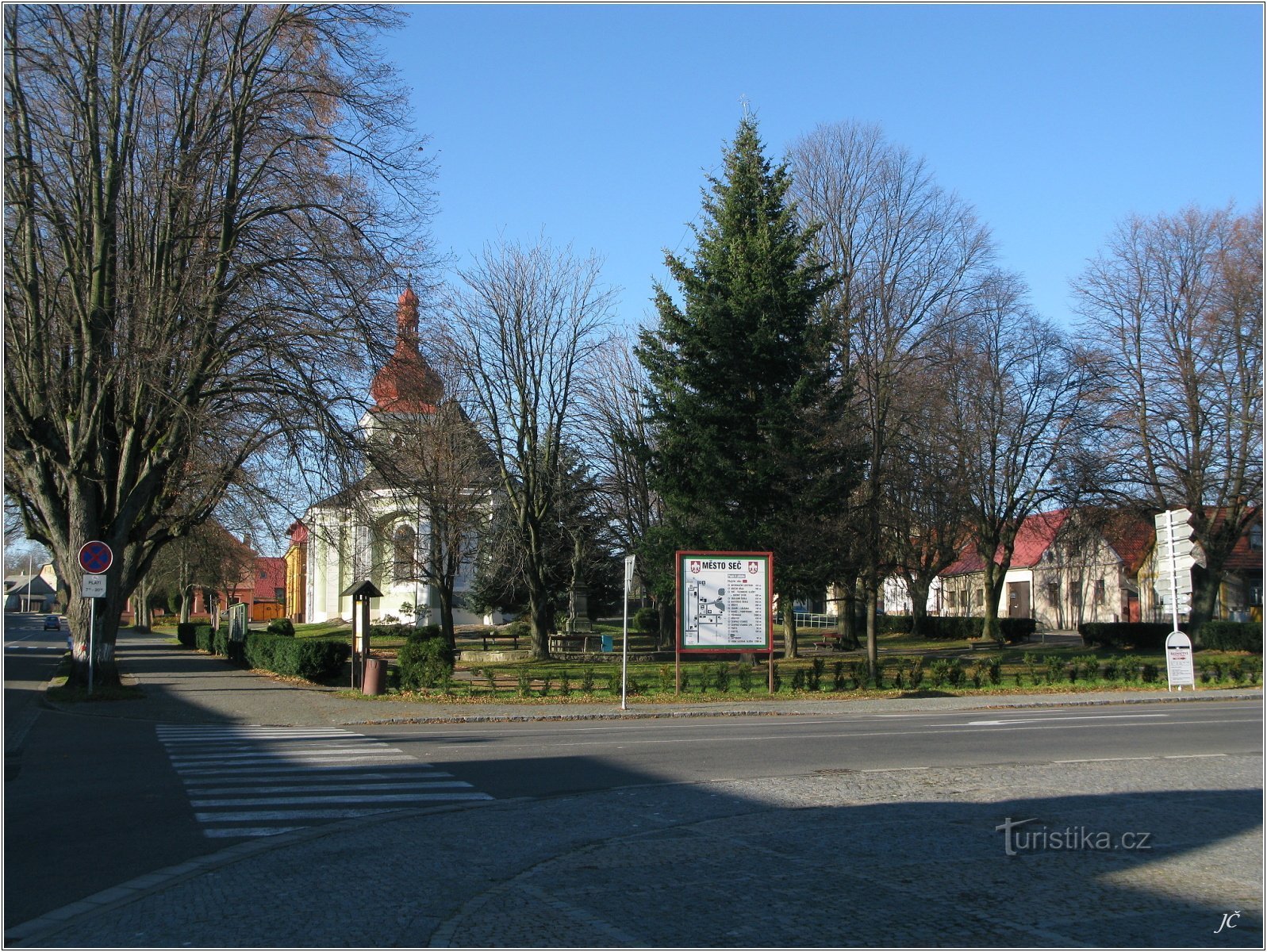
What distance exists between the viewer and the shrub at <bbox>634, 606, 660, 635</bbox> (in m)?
55.1

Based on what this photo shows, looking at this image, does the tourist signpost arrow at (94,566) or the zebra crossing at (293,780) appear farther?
the tourist signpost arrow at (94,566)

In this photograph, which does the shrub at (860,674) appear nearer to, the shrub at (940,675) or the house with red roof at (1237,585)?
the shrub at (940,675)

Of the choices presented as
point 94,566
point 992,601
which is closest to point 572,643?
point 992,601

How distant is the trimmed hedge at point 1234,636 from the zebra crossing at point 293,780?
1447 inches

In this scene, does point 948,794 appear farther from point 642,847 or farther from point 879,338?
point 879,338

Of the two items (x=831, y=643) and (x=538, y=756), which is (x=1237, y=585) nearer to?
(x=831, y=643)

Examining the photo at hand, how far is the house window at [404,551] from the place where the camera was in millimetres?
41625

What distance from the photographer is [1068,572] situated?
220 ft

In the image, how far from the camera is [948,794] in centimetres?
1053

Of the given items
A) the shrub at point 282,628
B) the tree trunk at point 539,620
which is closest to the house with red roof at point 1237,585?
the tree trunk at point 539,620

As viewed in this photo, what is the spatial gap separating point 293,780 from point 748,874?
6.67 meters

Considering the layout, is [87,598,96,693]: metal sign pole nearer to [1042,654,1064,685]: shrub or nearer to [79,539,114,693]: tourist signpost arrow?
[79,539,114,693]: tourist signpost arrow

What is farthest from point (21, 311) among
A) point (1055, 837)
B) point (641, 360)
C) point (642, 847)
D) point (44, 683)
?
point (1055, 837)

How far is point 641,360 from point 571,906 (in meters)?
30.2
